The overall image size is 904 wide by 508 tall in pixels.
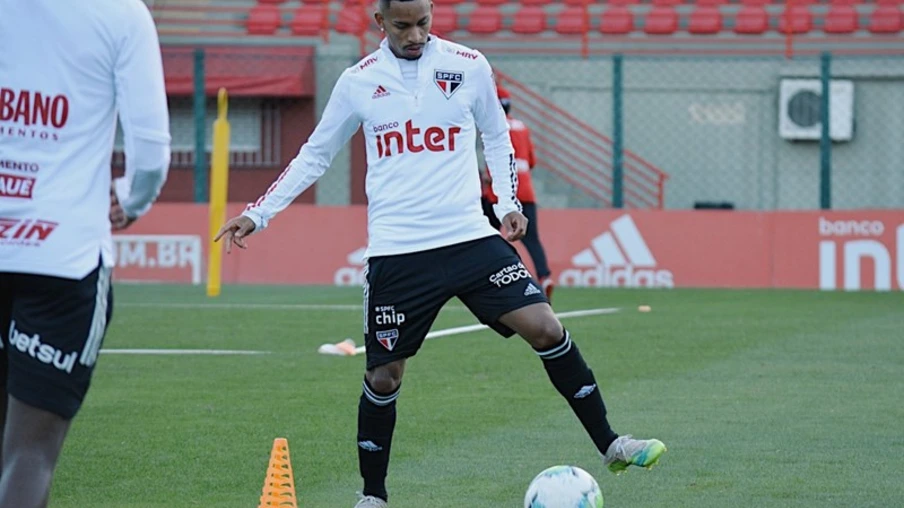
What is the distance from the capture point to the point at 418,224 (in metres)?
5.71

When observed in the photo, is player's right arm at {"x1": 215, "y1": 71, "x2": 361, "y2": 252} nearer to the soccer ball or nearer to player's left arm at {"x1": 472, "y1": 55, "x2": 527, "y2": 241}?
player's left arm at {"x1": 472, "y1": 55, "x2": 527, "y2": 241}

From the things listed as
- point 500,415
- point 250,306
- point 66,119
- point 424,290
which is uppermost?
point 66,119

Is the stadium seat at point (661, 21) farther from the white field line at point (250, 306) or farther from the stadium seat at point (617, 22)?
the white field line at point (250, 306)

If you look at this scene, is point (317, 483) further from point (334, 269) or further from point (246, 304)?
point (334, 269)

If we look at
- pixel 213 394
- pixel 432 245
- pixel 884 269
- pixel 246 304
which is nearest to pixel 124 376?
pixel 213 394

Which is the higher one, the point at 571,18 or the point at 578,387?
the point at 578,387

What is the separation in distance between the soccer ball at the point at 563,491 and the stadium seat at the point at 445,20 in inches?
733

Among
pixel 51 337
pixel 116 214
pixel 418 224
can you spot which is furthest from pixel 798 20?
pixel 51 337

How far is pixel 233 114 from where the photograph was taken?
24.6m

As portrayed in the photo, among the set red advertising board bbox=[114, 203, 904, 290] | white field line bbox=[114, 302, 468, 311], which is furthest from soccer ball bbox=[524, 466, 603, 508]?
red advertising board bbox=[114, 203, 904, 290]

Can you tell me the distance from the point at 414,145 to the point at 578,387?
3.62ft

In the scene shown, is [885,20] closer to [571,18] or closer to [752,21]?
[752,21]

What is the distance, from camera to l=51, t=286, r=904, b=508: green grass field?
19.8 ft

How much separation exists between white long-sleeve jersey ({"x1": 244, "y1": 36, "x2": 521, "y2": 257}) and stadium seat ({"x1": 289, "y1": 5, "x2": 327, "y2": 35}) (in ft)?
59.8
